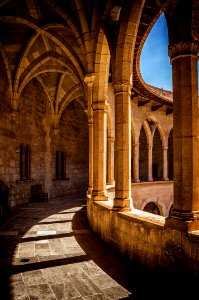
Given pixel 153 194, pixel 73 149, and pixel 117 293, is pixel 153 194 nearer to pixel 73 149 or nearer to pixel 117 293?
pixel 73 149

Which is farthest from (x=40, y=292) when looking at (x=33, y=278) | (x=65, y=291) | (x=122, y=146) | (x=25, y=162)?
(x=25, y=162)

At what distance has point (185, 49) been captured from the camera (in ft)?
11.8

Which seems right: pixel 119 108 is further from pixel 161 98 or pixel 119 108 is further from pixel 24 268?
pixel 161 98

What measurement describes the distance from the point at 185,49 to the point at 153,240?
2.80 meters

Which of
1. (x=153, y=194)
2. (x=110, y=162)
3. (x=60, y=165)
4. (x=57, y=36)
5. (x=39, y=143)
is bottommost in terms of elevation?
(x=153, y=194)

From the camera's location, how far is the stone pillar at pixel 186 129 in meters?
3.57

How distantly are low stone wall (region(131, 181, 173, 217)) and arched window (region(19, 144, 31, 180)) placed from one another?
559 centimetres

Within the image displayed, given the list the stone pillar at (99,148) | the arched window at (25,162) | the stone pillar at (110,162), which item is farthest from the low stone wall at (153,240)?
the arched window at (25,162)

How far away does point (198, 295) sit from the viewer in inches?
122

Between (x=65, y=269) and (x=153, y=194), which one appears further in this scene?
(x=153, y=194)

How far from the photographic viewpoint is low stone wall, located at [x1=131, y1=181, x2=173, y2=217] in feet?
48.2

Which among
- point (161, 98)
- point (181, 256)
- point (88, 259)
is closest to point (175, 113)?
point (181, 256)

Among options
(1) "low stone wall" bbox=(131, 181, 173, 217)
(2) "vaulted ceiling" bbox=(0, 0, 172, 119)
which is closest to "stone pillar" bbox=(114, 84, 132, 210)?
(2) "vaulted ceiling" bbox=(0, 0, 172, 119)

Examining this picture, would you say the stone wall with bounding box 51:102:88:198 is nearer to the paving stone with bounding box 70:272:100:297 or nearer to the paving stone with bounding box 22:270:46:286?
the paving stone with bounding box 22:270:46:286
